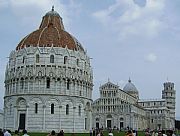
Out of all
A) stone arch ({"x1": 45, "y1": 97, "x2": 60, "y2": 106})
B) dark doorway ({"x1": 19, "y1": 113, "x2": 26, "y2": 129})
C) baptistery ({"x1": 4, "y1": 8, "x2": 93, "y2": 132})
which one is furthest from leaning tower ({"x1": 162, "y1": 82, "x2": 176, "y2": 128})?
dark doorway ({"x1": 19, "y1": 113, "x2": 26, "y2": 129})

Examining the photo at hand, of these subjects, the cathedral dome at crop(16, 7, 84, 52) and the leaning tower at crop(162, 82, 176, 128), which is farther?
the leaning tower at crop(162, 82, 176, 128)

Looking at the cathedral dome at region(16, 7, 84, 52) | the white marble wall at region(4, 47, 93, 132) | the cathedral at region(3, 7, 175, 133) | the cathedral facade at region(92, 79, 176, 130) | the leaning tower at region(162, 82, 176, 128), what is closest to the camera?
the white marble wall at region(4, 47, 93, 132)

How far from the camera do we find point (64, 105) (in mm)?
59188

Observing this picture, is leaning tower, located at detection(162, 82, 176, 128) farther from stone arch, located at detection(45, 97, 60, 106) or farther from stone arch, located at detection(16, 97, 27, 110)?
stone arch, located at detection(16, 97, 27, 110)

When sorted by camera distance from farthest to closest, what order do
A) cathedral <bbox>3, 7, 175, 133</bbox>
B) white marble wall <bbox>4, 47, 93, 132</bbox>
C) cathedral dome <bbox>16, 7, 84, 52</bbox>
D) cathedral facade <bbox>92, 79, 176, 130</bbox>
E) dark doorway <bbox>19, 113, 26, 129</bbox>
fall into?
1. cathedral facade <bbox>92, 79, 176, 130</bbox>
2. cathedral dome <bbox>16, 7, 84, 52</bbox>
3. dark doorway <bbox>19, 113, 26, 129</bbox>
4. cathedral <bbox>3, 7, 175, 133</bbox>
5. white marble wall <bbox>4, 47, 93, 132</bbox>

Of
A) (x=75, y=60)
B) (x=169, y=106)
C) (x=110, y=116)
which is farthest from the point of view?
(x=169, y=106)

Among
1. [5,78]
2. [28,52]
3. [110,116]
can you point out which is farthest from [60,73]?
[110,116]

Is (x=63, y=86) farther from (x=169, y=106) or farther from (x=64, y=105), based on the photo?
(x=169, y=106)

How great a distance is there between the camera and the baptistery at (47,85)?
58.2 meters

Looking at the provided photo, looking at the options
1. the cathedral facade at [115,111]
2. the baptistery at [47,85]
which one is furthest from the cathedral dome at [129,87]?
the baptistery at [47,85]

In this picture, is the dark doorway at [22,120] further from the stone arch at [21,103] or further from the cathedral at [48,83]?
the stone arch at [21,103]

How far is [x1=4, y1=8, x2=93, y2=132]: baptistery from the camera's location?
58188mm

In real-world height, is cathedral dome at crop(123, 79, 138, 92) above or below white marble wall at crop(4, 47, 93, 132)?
above

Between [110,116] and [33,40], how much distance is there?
165 feet
